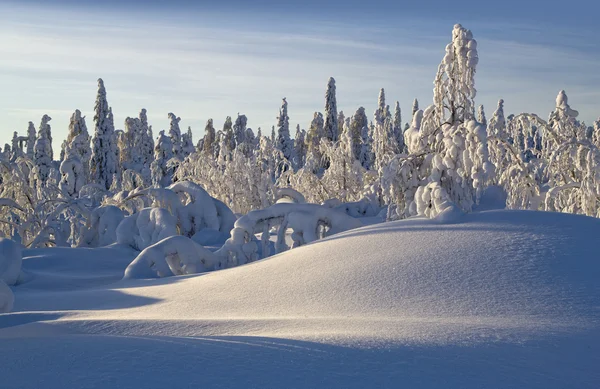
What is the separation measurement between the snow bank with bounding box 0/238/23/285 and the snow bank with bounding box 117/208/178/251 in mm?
3460

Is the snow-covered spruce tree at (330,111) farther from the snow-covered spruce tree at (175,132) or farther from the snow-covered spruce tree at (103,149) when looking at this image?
the snow-covered spruce tree at (103,149)

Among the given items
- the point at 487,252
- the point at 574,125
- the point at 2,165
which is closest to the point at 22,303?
the point at 487,252

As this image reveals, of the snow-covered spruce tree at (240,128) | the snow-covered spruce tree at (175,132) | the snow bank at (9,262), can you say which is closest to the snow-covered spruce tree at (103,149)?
the snow-covered spruce tree at (175,132)

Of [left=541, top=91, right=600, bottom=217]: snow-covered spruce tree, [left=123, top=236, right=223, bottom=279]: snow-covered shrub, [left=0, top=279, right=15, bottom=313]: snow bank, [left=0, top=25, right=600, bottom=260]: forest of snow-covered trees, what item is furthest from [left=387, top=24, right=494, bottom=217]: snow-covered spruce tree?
[left=0, top=279, right=15, bottom=313]: snow bank

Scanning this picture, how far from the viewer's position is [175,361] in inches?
115

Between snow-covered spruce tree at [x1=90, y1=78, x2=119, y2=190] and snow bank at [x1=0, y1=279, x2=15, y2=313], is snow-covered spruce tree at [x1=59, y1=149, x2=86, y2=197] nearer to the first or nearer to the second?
snow-covered spruce tree at [x1=90, y1=78, x2=119, y2=190]

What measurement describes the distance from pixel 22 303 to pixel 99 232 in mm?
7338

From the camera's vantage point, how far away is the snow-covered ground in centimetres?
286

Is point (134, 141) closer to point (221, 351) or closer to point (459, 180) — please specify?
point (459, 180)

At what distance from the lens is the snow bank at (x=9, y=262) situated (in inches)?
308

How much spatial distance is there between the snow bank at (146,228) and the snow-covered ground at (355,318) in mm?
2994

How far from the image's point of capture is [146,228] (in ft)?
38.7

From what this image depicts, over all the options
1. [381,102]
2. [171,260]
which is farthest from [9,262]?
[381,102]

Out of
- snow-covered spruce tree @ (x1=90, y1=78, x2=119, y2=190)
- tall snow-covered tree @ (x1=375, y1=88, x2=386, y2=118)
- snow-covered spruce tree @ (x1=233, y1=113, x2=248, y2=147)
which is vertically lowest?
snow-covered spruce tree @ (x1=90, y1=78, x2=119, y2=190)
